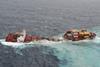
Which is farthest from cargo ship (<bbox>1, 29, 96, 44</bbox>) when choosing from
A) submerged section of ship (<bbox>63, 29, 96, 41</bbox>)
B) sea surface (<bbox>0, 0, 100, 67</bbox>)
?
sea surface (<bbox>0, 0, 100, 67</bbox>)

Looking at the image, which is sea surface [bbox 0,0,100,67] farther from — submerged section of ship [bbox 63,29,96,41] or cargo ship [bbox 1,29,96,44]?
cargo ship [bbox 1,29,96,44]

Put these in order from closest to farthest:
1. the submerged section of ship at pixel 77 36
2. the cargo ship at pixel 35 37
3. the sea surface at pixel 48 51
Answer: the sea surface at pixel 48 51 → the cargo ship at pixel 35 37 → the submerged section of ship at pixel 77 36

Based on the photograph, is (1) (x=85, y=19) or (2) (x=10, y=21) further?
(1) (x=85, y=19)

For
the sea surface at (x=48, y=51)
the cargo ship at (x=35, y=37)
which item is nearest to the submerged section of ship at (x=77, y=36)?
the cargo ship at (x=35, y=37)

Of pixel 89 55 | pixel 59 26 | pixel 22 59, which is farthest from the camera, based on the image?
pixel 59 26

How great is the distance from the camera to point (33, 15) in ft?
644

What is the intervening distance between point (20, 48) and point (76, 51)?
19443 mm

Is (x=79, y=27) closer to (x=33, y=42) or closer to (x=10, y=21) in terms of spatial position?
(x=10, y=21)

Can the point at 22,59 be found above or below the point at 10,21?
below

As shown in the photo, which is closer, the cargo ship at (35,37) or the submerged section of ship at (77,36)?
the cargo ship at (35,37)

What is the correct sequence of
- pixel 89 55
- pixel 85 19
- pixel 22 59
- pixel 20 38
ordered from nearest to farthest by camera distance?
pixel 22 59 < pixel 89 55 < pixel 20 38 < pixel 85 19

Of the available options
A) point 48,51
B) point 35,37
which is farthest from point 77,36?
point 48,51

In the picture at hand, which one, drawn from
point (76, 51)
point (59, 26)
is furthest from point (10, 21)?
point (76, 51)

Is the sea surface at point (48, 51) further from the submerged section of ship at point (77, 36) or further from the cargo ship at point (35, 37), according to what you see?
the cargo ship at point (35, 37)
